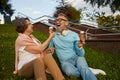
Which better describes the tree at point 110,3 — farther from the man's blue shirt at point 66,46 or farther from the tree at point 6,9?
the man's blue shirt at point 66,46

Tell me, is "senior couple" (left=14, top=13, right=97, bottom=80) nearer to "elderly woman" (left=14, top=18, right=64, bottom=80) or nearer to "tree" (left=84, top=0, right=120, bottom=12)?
"elderly woman" (left=14, top=18, right=64, bottom=80)

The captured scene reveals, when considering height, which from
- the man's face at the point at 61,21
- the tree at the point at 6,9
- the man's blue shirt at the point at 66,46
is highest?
the man's face at the point at 61,21

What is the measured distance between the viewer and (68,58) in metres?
8.19

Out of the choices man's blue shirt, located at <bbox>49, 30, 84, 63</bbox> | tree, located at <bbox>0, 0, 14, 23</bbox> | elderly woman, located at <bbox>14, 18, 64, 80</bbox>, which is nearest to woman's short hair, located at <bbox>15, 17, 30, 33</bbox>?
elderly woman, located at <bbox>14, 18, 64, 80</bbox>

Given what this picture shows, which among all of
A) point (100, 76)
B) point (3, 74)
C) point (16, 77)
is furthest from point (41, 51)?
point (100, 76)

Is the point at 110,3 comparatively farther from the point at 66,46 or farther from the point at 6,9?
the point at 66,46

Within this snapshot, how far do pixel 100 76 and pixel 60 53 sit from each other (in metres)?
1.10

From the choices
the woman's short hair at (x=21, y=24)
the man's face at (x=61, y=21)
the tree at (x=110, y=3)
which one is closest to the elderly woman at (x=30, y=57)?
the woman's short hair at (x=21, y=24)

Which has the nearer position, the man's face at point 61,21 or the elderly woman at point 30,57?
the elderly woman at point 30,57

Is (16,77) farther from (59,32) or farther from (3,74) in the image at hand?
(59,32)

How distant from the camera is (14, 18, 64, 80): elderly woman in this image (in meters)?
6.83

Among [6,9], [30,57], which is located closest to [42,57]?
[30,57]

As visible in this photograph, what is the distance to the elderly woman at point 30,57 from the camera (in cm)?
683

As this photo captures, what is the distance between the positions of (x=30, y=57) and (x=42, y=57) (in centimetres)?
27
